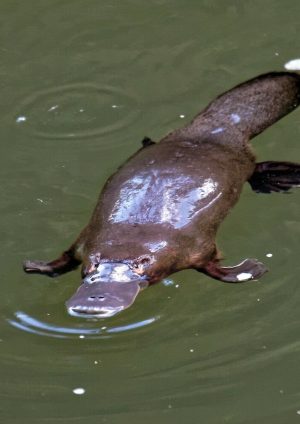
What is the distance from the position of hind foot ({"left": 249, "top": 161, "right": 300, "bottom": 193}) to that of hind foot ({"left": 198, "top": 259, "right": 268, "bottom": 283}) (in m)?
0.62

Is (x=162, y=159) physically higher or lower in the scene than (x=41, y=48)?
higher

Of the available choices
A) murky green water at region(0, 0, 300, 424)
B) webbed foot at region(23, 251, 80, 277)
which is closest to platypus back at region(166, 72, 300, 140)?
murky green water at region(0, 0, 300, 424)

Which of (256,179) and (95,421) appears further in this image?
(256,179)

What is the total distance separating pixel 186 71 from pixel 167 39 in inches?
15.0

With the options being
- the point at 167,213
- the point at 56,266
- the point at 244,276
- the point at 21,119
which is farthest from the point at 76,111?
the point at 244,276

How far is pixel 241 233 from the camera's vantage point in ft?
14.9

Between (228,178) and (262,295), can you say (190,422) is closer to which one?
(262,295)

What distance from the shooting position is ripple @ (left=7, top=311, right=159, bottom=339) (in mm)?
4098

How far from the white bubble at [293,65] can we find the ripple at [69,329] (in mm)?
2101

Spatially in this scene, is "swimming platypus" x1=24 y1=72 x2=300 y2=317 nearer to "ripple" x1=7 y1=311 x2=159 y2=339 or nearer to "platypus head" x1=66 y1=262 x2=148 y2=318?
"platypus head" x1=66 y1=262 x2=148 y2=318

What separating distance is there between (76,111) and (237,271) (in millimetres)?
1769

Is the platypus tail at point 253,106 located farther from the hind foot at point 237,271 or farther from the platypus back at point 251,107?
the hind foot at point 237,271

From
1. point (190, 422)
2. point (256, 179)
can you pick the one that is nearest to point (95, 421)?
point (190, 422)

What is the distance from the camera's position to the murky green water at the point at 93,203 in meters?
3.90
